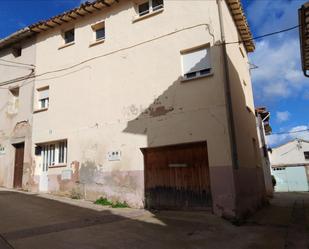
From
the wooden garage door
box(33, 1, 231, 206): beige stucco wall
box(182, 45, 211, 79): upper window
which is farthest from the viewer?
box(182, 45, 211, 79): upper window

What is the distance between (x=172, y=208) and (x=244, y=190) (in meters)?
2.35

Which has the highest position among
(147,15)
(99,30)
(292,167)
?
(99,30)

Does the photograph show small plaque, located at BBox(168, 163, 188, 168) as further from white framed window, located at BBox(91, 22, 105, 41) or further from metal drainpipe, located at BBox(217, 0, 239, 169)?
white framed window, located at BBox(91, 22, 105, 41)

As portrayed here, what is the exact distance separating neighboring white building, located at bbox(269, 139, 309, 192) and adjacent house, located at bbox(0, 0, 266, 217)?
2305cm

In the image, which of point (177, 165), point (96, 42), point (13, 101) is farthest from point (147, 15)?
point (13, 101)

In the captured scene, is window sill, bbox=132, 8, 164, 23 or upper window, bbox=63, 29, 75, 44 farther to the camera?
upper window, bbox=63, 29, 75, 44

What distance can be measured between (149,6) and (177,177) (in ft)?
21.1

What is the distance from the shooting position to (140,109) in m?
10.4

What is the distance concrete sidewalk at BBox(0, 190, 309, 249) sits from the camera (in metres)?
5.89

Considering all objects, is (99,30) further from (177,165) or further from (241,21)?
(177,165)

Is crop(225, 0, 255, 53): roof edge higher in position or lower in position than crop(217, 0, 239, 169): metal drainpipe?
higher

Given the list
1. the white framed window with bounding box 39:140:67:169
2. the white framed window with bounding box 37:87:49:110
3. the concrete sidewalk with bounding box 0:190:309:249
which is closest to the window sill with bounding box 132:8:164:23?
the white framed window with bounding box 37:87:49:110

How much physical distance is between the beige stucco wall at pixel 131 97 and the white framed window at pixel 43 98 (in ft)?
1.23

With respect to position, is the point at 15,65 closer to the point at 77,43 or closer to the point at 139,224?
the point at 77,43
